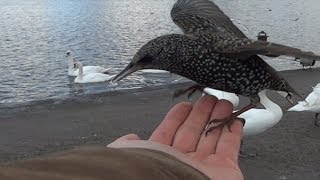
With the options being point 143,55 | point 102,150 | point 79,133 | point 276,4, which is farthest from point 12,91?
point 276,4

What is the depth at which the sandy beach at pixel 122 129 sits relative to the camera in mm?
7891

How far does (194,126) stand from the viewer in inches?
120

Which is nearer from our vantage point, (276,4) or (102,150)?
(102,150)

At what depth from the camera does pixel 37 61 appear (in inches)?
701

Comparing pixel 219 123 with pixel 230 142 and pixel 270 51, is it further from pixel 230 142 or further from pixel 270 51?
pixel 270 51

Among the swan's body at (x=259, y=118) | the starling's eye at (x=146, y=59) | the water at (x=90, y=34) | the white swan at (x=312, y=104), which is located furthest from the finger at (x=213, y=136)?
the water at (x=90, y=34)

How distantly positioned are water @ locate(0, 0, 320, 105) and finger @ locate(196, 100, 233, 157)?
1069 centimetres

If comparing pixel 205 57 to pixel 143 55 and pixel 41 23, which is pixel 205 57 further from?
pixel 41 23

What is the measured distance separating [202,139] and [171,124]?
0.74ft

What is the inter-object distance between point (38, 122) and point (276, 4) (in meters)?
33.5

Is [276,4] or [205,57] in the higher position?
[205,57]

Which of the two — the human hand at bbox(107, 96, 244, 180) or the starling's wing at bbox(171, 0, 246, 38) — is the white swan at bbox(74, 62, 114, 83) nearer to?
the starling's wing at bbox(171, 0, 246, 38)

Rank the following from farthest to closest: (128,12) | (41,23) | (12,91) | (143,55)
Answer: (128,12) < (41,23) < (12,91) < (143,55)

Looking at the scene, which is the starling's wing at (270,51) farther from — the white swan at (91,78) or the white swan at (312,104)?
the white swan at (91,78)
